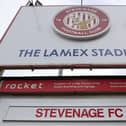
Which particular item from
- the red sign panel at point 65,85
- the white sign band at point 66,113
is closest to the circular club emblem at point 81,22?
the red sign panel at point 65,85

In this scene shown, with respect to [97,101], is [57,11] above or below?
above

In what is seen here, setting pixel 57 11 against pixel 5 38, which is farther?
pixel 57 11

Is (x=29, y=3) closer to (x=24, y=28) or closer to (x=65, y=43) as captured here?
(x=24, y=28)

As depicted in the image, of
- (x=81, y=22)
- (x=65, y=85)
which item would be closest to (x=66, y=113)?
(x=65, y=85)

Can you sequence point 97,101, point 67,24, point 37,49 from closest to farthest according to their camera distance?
point 97,101 < point 37,49 < point 67,24

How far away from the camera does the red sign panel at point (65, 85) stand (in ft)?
12.5

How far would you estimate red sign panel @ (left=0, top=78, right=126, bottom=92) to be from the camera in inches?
150

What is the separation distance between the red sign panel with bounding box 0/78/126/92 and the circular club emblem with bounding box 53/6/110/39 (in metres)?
1.13

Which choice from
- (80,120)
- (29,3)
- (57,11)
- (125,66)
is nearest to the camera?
(80,120)

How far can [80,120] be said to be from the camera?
11.5ft

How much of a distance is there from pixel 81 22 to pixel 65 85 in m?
1.84

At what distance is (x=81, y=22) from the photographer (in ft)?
16.9

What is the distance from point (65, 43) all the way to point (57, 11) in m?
1.33

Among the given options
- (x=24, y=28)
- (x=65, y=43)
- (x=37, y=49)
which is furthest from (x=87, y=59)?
(x=24, y=28)
